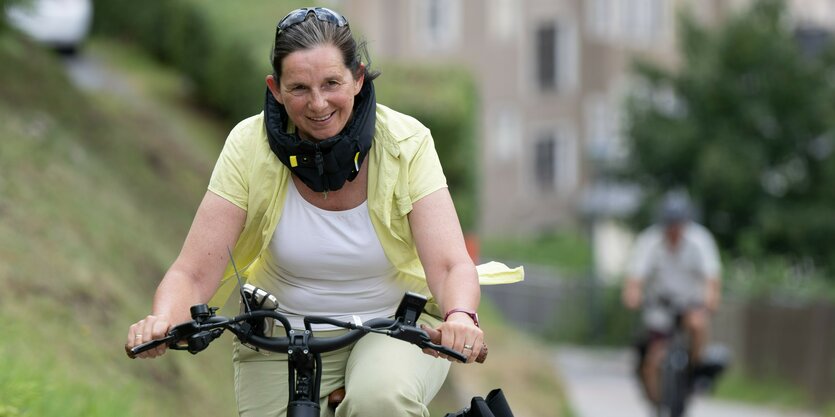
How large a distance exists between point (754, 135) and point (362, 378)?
26.9 metres

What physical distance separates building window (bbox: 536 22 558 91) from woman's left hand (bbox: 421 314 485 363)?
39043mm

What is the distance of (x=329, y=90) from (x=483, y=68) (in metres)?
39.2

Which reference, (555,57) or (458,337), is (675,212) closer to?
(458,337)

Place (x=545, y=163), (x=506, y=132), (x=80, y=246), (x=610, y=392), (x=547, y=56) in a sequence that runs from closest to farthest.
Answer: (x=80, y=246) < (x=610, y=392) < (x=547, y=56) < (x=506, y=132) < (x=545, y=163)

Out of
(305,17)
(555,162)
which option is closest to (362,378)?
(305,17)

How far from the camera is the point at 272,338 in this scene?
12.7 ft

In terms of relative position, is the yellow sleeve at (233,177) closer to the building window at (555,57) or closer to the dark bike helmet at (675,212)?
Result: the dark bike helmet at (675,212)

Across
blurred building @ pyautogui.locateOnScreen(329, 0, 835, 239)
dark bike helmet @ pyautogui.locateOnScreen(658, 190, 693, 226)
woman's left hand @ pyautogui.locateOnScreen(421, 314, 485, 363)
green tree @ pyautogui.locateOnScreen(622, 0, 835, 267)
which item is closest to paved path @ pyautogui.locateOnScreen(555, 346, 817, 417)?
green tree @ pyautogui.locateOnScreen(622, 0, 835, 267)

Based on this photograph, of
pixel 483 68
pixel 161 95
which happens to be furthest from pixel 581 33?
pixel 161 95

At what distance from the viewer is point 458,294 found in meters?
3.90

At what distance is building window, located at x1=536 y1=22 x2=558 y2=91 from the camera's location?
42438 mm

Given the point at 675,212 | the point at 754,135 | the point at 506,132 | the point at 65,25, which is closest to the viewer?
the point at 675,212

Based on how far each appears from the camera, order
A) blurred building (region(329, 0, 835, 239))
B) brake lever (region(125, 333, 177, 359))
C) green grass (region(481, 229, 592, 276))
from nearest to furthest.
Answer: brake lever (region(125, 333, 177, 359))
green grass (region(481, 229, 592, 276))
blurred building (region(329, 0, 835, 239))

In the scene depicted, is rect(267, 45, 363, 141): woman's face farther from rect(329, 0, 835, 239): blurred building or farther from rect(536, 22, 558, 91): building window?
rect(536, 22, 558, 91): building window
